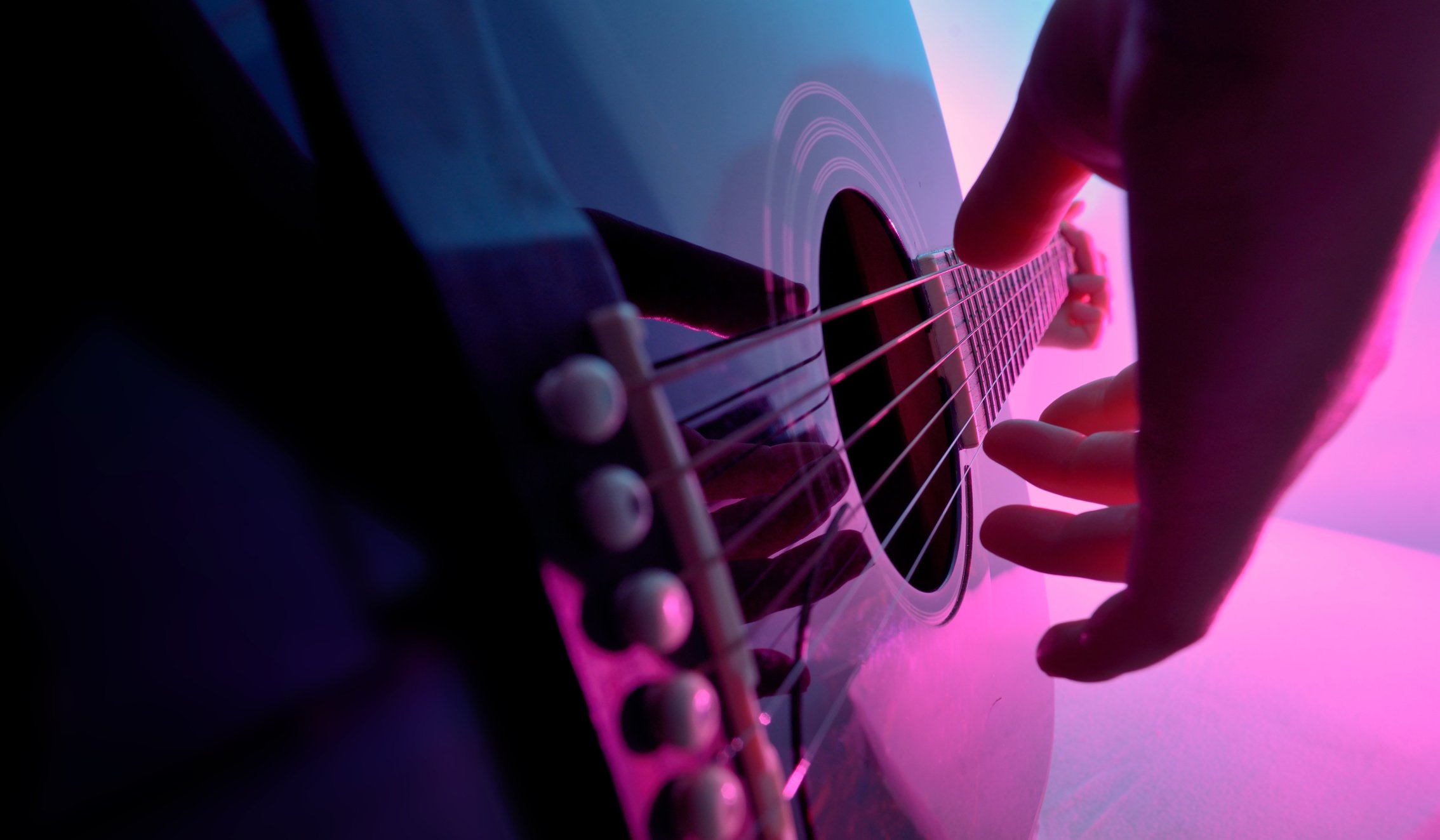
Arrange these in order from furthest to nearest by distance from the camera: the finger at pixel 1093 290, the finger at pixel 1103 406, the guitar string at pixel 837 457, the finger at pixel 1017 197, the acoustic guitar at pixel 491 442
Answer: the finger at pixel 1093 290 < the finger at pixel 1103 406 < the finger at pixel 1017 197 < the guitar string at pixel 837 457 < the acoustic guitar at pixel 491 442

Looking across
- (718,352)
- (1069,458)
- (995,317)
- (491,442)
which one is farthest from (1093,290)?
(491,442)

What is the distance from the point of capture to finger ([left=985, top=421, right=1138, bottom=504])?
21.4 inches

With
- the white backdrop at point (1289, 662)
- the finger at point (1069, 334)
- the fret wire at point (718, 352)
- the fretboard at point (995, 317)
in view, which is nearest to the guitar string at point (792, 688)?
the fret wire at point (718, 352)

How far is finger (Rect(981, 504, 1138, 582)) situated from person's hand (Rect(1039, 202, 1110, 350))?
3.21 ft

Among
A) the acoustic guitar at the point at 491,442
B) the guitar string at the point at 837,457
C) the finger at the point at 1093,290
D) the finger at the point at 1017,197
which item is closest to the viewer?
the acoustic guitar at the point at 491,442

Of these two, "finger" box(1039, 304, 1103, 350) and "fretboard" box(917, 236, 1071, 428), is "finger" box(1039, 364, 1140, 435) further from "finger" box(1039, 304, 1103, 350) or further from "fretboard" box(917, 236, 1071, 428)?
"finger" box(1039, 304, 1103, 350)

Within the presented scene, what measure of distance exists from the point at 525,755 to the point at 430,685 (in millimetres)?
37

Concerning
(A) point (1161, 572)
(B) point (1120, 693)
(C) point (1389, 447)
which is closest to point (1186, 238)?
(A) point (1161, 572)

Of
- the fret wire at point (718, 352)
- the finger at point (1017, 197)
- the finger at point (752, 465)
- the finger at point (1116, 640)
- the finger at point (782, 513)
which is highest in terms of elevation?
the finger at point (1017, 197)

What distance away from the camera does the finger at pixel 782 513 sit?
0.32 metres

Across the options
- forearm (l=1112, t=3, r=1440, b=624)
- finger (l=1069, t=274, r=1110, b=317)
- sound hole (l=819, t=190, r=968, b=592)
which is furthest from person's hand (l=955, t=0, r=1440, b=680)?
finger (l=1069, t=274, r=1110, b=317)

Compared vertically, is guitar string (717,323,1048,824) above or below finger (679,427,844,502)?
below

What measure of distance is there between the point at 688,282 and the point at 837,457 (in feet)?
0.54

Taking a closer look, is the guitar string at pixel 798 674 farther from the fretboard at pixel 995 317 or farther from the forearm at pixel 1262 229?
the forearm at pixel 1262 229
